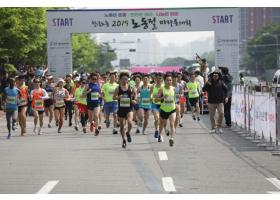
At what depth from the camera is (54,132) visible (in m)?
26.0

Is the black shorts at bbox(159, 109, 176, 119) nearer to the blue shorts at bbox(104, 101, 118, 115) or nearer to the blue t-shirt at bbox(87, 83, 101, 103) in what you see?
the blue t-shirt at bbox(87, 83, 101, 103)

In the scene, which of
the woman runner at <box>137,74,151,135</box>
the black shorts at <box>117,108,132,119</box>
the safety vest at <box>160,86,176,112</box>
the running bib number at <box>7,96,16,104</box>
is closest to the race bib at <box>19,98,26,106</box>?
the running bib number at <box>7,96,16,104</box>

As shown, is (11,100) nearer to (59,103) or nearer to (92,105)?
(92,105)

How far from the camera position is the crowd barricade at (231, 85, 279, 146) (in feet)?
62.5

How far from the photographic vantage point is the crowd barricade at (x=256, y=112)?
19.0m

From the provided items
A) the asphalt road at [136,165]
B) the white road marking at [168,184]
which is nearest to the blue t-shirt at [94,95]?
the asphalt road at [136,165]

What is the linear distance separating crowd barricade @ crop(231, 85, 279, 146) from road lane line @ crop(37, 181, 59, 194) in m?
6.77

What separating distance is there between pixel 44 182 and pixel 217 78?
442 inches

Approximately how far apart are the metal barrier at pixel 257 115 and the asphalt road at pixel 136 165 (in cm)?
43

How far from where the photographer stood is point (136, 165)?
1611cm

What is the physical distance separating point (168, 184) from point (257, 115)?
8.64 meters

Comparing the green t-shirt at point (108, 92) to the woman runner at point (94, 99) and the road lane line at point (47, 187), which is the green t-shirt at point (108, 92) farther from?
the road lane line at point (47, 187)
